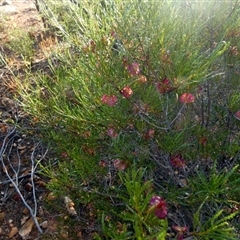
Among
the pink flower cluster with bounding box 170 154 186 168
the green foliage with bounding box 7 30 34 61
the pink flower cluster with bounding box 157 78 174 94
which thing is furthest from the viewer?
the green foliage with bounding box 7 30 34 61

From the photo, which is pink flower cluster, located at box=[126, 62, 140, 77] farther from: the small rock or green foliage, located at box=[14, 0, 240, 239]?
the small rock

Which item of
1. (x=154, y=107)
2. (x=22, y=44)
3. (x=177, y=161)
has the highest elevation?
(x=154, y=107)

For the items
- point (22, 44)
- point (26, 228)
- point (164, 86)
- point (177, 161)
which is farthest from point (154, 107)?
point (22, 44)

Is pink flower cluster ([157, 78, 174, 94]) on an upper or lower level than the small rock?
upper

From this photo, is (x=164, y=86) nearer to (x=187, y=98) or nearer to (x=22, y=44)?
(x=187, y=98)

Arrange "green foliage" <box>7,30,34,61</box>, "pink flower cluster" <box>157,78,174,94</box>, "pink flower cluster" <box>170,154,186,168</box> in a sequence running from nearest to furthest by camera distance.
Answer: "pink flower cluster" <box>157,78,174,94</box> < "pink flower cluster" <box>170,154,186,168</box> < "green foliage" <box>7,30,34,61</box>

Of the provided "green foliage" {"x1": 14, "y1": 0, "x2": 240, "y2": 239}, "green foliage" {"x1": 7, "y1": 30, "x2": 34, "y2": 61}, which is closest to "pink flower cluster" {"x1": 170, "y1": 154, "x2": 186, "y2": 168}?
"green foliage" {"x1": 14, "y1": 0, "x2": 240, "y2": 239}

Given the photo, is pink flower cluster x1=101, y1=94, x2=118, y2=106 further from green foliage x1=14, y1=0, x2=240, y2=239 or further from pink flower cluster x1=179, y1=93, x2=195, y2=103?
pink flower cluster x1=179, y1=93, x2=195, y2=103

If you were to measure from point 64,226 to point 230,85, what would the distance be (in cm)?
124

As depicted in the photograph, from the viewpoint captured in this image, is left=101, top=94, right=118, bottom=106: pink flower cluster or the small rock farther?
the small rock

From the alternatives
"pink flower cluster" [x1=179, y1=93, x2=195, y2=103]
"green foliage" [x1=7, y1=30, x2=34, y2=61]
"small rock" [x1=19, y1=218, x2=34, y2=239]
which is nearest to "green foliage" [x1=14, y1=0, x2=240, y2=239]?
"pink flower cluster" [x1=179, y1=93, x2=195, y2=103]

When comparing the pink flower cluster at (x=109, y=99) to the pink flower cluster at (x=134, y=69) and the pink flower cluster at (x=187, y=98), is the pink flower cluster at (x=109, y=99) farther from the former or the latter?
the pink flower cluster at (x=187, y=98)

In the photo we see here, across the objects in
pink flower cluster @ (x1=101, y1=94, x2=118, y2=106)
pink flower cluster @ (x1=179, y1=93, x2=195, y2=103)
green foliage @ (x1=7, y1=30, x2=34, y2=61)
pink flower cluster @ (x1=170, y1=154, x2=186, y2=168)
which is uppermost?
pink flower cluster @ (x1=179, y1=93, x2=195, y2=103)

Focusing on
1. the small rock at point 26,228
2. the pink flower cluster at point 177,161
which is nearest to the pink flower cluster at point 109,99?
the pink flower cluster at point 177,161
